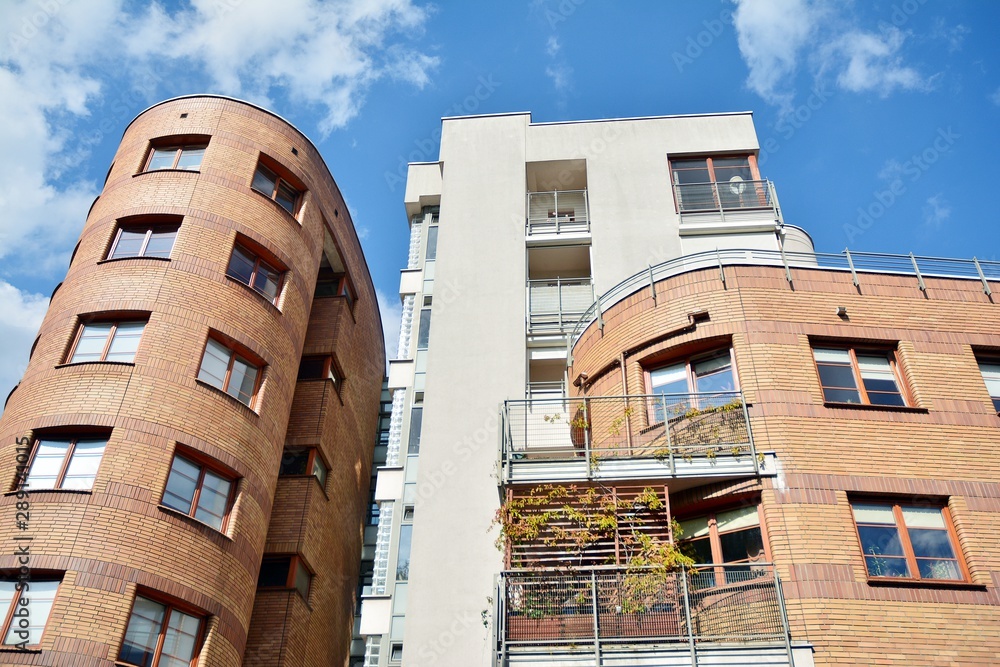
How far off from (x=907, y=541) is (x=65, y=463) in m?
16.5

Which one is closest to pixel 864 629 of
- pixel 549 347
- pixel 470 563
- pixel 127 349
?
pixel 470 563

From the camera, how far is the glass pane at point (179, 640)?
55.7ft

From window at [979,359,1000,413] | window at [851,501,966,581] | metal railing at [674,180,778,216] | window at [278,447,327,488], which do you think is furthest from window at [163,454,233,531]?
window at [979,359,1000,413]

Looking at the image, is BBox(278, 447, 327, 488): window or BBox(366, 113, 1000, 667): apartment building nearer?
BBox(366, 113, 1000, 667): apartment building

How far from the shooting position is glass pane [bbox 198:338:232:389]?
67.6 feet

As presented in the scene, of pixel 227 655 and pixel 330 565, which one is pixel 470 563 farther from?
pixel 330 565

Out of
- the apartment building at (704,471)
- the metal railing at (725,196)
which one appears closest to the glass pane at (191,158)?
the apartment building at (704,471)

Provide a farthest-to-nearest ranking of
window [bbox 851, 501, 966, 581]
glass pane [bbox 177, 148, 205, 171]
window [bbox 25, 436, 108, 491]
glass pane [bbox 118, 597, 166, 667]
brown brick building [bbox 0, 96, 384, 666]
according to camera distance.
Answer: glass pane [bbox 177, 148, 205, 171] → window [bbox 25, 436, 108, 491] → brown brick building [bbox 0, 96, 384, 666] → glass pane [bbox 118, 597, 166, 667] → window [bbox 851, 501, 966, 581]

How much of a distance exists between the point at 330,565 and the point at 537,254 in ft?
37.9

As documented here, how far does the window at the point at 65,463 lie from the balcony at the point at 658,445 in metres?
8.74

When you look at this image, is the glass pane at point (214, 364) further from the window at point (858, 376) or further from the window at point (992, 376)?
the window at point (992, 376)

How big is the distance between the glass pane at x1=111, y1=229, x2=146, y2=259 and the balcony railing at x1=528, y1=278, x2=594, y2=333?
420 inches

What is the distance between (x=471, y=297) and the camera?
24.9 metres

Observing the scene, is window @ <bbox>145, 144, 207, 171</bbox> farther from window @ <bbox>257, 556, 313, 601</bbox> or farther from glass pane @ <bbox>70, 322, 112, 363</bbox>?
window @ <bbox>257, 556, 313, 601</bbox>
